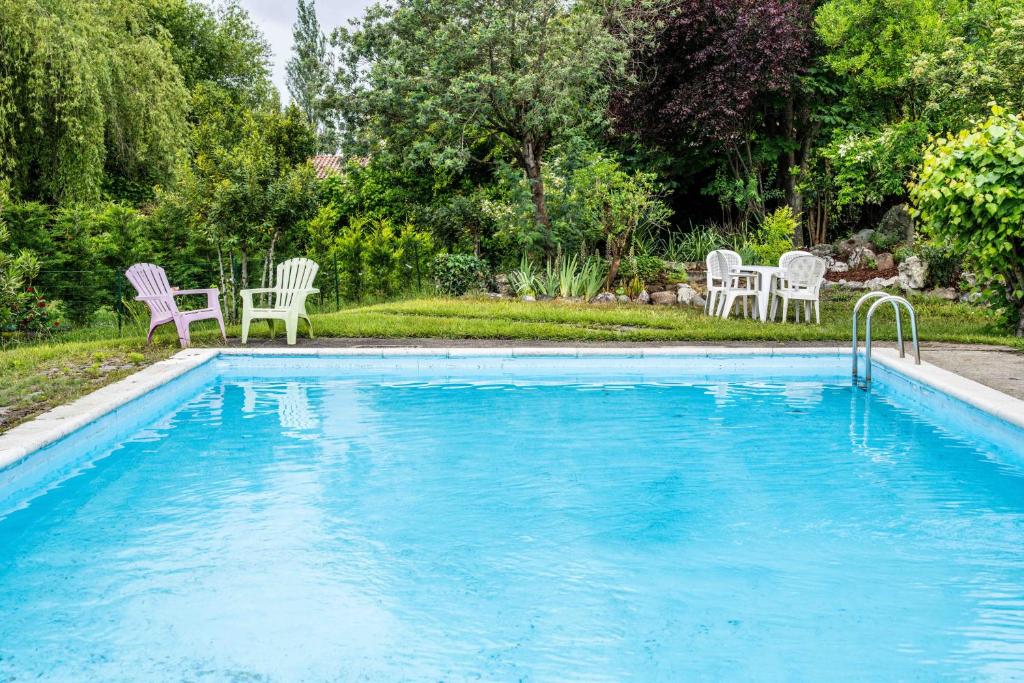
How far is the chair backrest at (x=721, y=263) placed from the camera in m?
10.5

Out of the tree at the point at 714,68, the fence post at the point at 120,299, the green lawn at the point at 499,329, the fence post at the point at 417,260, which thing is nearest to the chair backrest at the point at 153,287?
the green lawn at the point at 499,329

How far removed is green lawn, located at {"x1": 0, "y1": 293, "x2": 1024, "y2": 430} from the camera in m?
7.79

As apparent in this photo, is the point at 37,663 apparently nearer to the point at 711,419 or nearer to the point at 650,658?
the point at 650,658

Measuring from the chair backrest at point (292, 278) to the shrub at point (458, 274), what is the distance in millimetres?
2982

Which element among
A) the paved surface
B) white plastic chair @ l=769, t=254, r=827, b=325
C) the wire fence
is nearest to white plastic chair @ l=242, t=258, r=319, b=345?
the paved surface

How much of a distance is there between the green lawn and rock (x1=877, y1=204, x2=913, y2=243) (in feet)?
9.66

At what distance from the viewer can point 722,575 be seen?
12.5 feet

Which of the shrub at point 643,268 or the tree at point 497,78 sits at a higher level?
the tree at point 497,78

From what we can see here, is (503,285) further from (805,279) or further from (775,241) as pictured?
(805,279)

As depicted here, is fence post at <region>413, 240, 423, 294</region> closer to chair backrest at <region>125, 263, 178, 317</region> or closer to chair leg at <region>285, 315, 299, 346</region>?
chair leg at <region>285, 315, 299, 346</region>

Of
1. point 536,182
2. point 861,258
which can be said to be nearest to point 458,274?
point 536,182

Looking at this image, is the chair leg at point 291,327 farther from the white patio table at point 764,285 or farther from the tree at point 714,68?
the tree at point 714,68

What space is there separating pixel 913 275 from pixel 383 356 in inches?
298

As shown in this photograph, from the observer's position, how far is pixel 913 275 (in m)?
12.1
